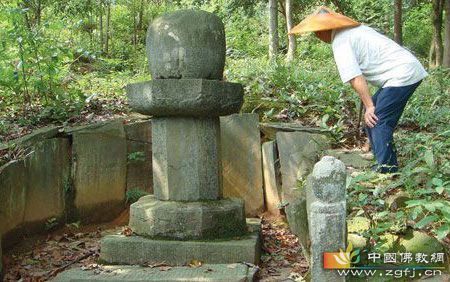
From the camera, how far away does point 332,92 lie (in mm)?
6406

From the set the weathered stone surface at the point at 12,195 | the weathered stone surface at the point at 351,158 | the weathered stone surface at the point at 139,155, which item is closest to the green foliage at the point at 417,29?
the weathered stone surface at the point at 351,158

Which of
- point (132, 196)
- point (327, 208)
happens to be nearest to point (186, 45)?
point (327, 208)

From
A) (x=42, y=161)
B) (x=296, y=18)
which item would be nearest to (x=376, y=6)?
(x=296, y=18)

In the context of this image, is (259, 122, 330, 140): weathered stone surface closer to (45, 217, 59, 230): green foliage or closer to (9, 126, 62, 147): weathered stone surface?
(9, 126, 62, 147): weathered stone surface

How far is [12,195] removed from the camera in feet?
14.8

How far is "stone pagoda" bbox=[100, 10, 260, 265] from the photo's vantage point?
3934 millimetres

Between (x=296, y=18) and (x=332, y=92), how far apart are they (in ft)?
32.0

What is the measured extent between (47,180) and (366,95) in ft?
11.0

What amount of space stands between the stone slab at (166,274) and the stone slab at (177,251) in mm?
84

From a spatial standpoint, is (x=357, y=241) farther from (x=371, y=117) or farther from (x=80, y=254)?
(x=80, y=254)

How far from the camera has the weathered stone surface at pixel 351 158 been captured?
15.2 ft

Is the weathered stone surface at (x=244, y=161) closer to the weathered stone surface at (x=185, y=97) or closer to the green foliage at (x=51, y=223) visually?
the weathered stone surface at (x=185, y=97)

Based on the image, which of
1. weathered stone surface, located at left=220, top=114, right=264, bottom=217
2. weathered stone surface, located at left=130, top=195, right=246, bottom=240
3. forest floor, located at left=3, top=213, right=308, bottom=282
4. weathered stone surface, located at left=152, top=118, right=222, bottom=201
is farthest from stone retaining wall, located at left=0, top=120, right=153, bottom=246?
weathered stone surface, located at left=152, top=118, right=222, bottom=201

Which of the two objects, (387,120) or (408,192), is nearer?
(408,192)
